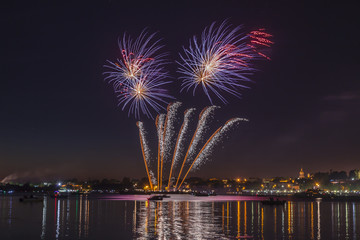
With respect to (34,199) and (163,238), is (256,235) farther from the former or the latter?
(34,199)

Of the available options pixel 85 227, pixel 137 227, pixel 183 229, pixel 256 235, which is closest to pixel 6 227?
pixel 85 227

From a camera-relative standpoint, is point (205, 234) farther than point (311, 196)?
No

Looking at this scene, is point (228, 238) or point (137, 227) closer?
point (228, 238)

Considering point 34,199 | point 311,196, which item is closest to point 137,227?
point 34,199

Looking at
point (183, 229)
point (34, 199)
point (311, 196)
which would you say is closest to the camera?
point (183, 229)

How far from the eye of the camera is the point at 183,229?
33875mm

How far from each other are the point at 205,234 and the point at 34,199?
72406mm

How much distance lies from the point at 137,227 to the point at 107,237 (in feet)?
19.7

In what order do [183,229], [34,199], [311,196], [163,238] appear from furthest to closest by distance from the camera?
1. [311,196]
2. [34,199]
3. [183,229]
4. [163,238]

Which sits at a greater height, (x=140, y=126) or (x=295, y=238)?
(x=140, y=126)

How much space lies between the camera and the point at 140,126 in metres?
63.2

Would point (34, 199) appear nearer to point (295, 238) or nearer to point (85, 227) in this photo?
point (85, 227)

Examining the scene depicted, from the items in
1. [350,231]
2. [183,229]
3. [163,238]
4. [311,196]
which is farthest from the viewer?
[311,196]

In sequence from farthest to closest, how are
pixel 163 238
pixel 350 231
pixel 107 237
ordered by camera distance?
pixel 350 231 < pixel 107 237 < pixel 163 238
